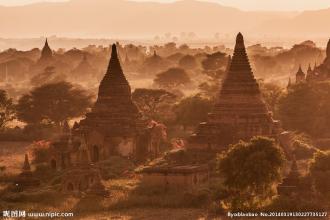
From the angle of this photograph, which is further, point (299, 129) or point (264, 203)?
point (299, 129)

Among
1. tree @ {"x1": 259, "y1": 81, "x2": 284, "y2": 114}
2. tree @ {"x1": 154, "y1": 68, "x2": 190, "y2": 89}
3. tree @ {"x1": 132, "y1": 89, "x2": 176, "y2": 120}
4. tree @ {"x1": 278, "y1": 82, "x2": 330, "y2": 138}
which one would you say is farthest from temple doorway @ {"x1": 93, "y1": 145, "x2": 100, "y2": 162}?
tree @ {"x1": 154, "y1": 68, "x2": 190, "y2": 89}

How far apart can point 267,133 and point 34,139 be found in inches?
784

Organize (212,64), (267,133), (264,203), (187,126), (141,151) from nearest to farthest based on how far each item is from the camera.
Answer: (264,203) → (267,133) → (141,151) → (187,126) → (212,64)

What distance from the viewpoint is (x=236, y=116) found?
154 feet

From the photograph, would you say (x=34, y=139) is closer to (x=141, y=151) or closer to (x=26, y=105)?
(x=26, y=105)

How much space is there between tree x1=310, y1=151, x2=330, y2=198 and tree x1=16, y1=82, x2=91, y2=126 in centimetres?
2761

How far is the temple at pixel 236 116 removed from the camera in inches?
1825

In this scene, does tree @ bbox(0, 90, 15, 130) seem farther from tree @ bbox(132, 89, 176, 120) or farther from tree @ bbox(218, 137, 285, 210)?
tree @ bbox(218, 137, 285, 210)

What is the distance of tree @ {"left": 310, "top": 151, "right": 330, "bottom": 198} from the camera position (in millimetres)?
38656

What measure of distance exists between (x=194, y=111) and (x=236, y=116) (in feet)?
42.7

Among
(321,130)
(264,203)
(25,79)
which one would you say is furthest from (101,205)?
(25,79)

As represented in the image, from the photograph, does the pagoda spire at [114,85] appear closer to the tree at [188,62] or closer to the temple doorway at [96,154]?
the temple doorway at [96,154]

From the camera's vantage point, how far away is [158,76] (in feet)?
336

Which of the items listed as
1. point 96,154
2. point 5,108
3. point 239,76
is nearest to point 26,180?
point 96,154
